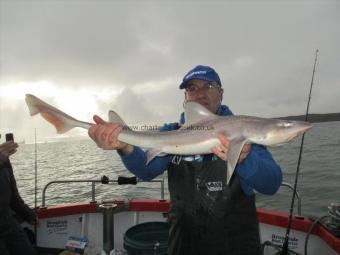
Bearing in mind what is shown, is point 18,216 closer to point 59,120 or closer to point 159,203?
point 159,203

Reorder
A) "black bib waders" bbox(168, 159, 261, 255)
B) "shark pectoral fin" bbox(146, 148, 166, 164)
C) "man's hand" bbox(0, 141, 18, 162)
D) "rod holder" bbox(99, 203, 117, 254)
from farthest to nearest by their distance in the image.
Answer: "rod holder" bbox(99, 203, 117, 254) → "man's hand" bbox(0, 141, 18, 162) → "shark pectoral fin" bbox(146, 148, 166, 164) → "black bib waders" bbox(168, 159, 261, 255)

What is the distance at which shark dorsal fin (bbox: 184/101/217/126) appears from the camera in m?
4.02

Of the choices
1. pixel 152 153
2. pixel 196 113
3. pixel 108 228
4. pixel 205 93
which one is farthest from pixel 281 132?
pixel 108 228

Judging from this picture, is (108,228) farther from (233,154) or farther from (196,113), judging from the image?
(233,154)

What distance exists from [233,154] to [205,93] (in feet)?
4.39

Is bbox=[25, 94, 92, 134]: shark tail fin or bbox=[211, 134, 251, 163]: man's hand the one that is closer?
bbox=[211, 134, 251, 163]: man's hand

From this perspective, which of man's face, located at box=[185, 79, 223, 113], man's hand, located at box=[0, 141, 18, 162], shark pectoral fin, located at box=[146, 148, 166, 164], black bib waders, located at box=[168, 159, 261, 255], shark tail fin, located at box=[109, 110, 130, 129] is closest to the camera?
black bib waders, located at box=[168, 159, 261, 255]

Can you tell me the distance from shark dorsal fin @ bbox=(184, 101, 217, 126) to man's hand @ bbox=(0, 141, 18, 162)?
13.6 ft

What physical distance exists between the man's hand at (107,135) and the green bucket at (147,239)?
206 cm

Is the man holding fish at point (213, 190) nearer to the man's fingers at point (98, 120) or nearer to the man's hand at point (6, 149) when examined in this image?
the man's fingers at point (98, 120)

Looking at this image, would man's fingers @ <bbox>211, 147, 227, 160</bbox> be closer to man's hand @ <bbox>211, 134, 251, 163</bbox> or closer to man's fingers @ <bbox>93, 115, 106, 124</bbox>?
man's hand @ <bbox>211, 134, 251, 163</bbox>

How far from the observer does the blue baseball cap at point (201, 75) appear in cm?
459

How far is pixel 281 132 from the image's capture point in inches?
149

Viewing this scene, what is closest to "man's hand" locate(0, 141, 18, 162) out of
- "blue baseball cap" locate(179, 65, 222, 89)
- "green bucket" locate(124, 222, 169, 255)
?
"green bucket" locate(124, 222, 169, 255)
